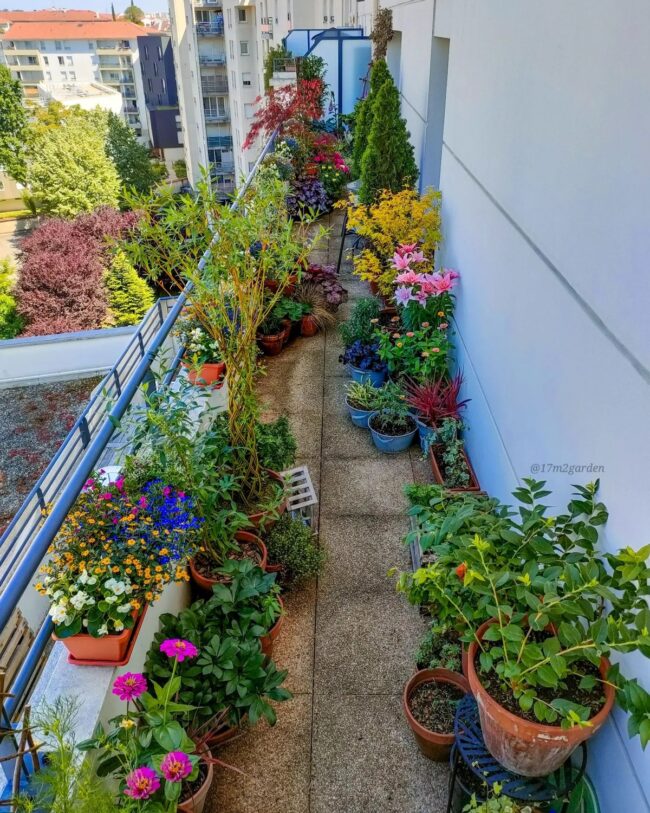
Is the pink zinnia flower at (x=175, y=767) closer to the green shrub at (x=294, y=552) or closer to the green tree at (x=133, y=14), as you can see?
the green shrub at (x=294, y=552)

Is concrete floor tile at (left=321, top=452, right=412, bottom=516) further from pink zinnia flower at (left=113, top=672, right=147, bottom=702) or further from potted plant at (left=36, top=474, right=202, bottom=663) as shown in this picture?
pink zinnia flower at (left=113, top=672, right=147, bottom=702)

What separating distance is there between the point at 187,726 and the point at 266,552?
100 cm

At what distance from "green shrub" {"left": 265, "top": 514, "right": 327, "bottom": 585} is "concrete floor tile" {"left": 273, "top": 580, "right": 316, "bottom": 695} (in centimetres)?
8

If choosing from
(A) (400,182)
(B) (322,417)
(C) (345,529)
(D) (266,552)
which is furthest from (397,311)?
(D) (266,552)

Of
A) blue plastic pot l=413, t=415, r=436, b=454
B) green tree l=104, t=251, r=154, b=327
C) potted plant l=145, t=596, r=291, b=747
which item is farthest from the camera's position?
green tree l=104, t=251, r=154, b=327

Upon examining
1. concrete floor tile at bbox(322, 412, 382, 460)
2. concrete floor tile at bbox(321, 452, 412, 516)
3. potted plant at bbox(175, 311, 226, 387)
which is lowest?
concrete floor tile at bbox(321, 452, 412, 516)

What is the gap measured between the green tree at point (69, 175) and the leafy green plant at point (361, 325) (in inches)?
909

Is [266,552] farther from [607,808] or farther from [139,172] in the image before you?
[139,172]

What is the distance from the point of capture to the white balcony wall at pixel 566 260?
1765mm

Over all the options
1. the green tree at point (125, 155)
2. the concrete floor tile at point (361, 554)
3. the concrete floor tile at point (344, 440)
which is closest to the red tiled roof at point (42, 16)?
the green tree at point (125, 155)

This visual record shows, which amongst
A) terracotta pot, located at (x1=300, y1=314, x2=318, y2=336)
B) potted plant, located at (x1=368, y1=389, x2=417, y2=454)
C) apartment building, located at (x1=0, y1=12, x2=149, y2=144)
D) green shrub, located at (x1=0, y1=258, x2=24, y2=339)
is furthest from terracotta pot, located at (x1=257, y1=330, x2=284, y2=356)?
apartment building, located at (x1=0, y1=12, x2=149, y2=144)

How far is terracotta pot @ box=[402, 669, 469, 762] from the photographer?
2.32 m

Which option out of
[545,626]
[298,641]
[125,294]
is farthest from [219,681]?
[125,294]

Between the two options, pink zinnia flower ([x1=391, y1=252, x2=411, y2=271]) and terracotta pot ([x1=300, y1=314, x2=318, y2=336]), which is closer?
A: pink zinnia flower ([x1=391, y1=252, x2=411, y2=271])
